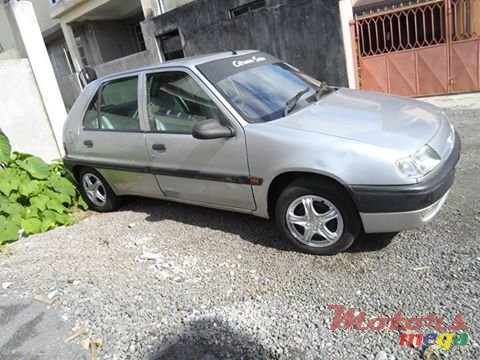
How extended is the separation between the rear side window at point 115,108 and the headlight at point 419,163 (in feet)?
8.53

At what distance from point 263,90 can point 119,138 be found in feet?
5.58

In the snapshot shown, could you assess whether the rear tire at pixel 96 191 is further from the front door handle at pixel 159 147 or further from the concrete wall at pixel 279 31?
the concrete wall at pixel 279 31

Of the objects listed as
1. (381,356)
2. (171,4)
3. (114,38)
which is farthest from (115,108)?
(114,38)

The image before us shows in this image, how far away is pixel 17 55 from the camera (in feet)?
20.6

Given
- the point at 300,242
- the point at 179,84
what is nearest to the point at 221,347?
the point at 300,242

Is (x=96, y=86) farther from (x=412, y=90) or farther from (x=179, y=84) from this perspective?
(x=412, y=90)

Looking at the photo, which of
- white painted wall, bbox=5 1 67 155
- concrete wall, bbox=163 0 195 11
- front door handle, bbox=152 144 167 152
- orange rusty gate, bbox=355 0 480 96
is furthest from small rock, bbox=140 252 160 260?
concrete wall, bbox=163 0 195 11

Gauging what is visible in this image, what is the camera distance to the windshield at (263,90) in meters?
3.27

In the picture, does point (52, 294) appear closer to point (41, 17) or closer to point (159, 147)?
point (159, 147)

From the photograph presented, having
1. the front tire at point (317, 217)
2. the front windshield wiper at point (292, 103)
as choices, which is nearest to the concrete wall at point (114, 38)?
the front windshield wiper at point (292, 103)

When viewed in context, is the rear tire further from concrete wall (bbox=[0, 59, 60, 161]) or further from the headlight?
the headlight

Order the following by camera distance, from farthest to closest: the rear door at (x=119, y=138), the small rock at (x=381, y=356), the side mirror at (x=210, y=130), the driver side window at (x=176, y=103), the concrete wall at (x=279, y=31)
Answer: the concrete wall at (x=279, y=31) → the rear door at (x=119, y=138) → the driver side window at (x=176, y=103) → the side mirror at (x=210, y=130) → the small rock at (x=381, y=356)

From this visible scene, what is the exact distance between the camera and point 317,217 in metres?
3.00

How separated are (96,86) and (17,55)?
2.88m
